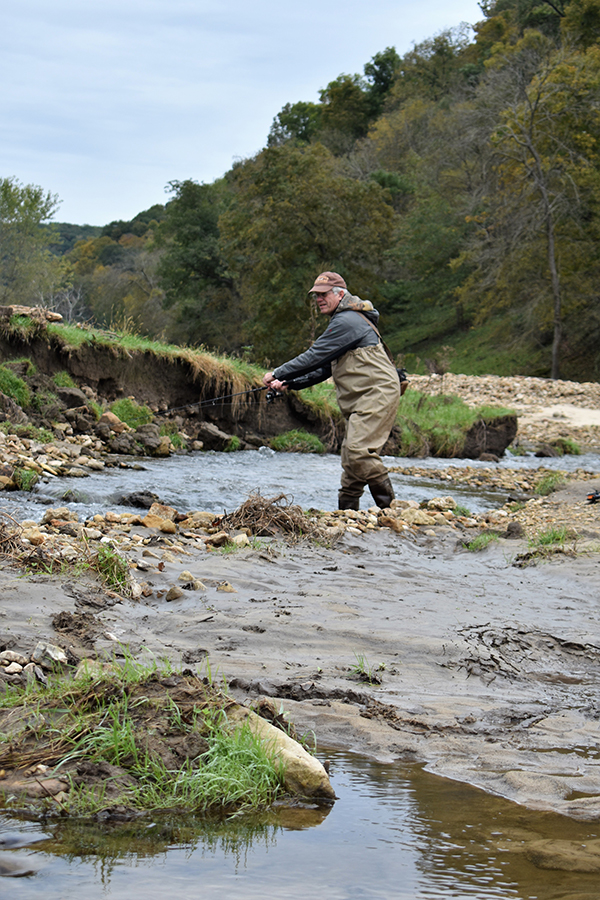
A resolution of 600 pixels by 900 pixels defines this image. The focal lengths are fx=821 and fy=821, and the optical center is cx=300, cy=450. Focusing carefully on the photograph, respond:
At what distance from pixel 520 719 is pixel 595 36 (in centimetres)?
4339

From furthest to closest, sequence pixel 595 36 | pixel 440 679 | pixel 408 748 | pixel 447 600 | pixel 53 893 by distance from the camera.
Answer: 1. pixel 595 36
2. pixel 447 600
3. pixel 440 679
4. pixel 408 748
5. pixel 53 893

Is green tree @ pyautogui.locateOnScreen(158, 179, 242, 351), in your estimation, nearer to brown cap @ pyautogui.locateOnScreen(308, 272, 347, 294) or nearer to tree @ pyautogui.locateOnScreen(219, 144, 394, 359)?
tree @ pyautogui.locateOnScreen(219, 144, 394, 359)

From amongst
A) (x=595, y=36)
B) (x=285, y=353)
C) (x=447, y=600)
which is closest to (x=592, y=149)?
(x=595, y=36)

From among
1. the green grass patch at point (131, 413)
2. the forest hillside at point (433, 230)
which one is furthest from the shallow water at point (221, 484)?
the forest hillside at point (433, 230)

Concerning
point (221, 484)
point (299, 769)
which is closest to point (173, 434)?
point (221, 484)

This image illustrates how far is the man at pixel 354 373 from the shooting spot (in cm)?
786

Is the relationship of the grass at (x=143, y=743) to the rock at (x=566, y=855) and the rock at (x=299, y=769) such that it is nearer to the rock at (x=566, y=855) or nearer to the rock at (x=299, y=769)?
the rock at (x=299, y=769)

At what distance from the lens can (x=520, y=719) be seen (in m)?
3.21

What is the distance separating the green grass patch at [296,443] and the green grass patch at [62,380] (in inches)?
146

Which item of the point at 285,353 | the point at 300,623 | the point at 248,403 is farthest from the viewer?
the point at 285,353

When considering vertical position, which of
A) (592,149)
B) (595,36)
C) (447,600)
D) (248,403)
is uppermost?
(595,36)

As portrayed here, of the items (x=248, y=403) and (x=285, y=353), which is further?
(x=285, y=353)

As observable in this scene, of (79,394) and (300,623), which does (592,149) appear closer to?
(79,394)

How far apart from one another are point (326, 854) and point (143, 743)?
2.30ft
